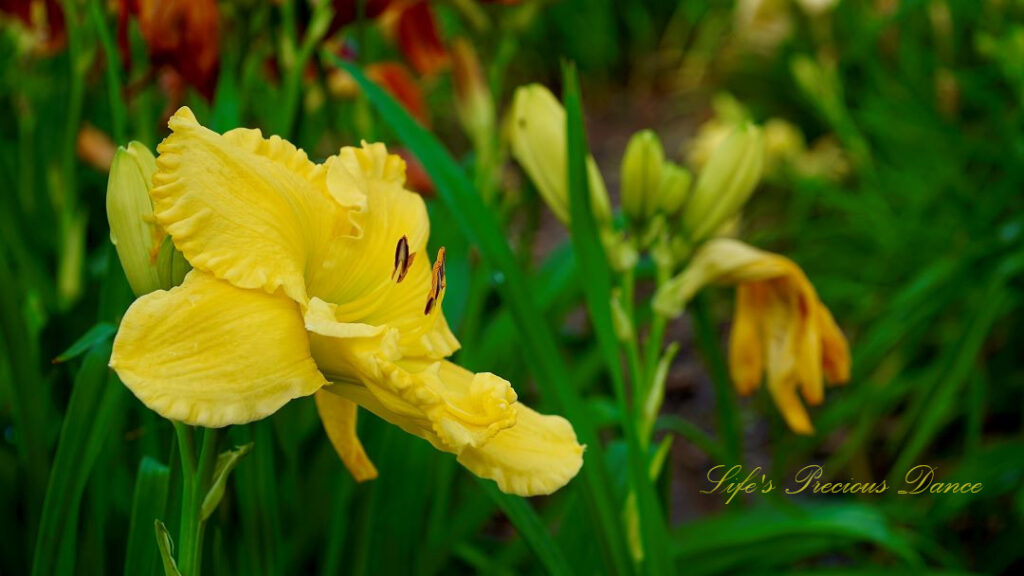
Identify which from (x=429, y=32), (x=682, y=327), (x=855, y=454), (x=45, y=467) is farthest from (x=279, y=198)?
(x=682, y=327)

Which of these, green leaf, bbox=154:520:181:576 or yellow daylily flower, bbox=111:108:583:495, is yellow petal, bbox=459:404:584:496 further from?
green leaf, bbox=154:520:181:576

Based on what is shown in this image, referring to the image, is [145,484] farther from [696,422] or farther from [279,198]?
[696,422]

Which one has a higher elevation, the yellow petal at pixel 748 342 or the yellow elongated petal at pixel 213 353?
the yellow elongated petal at pixel 213 353

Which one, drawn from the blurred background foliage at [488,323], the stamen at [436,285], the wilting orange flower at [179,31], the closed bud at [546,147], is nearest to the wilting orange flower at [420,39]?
the blurred background foliage at [488,323]

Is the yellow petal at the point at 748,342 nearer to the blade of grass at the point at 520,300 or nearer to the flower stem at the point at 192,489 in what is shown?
the blade of grass at the point at 520,300

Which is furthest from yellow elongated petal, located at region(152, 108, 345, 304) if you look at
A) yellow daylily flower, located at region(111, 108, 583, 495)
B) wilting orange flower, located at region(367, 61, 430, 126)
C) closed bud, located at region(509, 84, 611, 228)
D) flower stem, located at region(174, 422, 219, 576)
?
wilting orange flower, located at region(367, 61, 430, 126)
